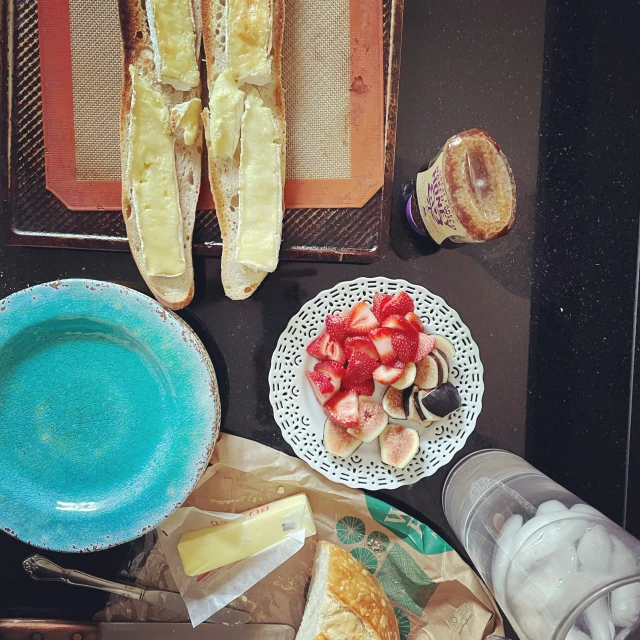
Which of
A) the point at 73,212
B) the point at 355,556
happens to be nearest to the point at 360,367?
the point at 355,556

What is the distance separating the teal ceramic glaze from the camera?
121cm

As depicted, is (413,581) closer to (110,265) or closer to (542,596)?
(542,596)

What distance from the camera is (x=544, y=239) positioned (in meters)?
1.43

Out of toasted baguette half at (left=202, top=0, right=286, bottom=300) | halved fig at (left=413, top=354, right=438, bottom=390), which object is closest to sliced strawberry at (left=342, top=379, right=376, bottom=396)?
halved fig at (left=413, top=354, right=438, bottom=390)

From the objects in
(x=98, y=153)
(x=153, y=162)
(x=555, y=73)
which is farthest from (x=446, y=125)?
(x=98, y=153)

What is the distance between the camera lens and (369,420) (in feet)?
4.31

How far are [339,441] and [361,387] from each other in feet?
0.46

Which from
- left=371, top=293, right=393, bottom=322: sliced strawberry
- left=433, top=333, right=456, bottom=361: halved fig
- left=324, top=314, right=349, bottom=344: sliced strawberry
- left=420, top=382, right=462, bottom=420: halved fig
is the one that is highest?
left=371, top=293, right=393, bottom=322: sliced strawberry

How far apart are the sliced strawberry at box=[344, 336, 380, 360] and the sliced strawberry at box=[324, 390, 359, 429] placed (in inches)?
4.0

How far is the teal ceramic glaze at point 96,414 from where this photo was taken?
1.21 meters

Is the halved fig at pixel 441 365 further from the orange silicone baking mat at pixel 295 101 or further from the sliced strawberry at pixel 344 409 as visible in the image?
the orange silicone baking mat at pixel 295 101

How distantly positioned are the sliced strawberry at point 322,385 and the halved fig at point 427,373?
20 cm

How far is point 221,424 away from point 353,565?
0.47 metres

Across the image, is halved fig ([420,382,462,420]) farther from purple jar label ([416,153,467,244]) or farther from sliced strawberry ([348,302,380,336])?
purple jar label ([416,153,467,244])
